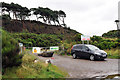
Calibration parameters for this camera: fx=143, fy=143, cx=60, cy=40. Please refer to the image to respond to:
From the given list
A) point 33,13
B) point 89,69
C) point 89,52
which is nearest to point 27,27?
point 33,13

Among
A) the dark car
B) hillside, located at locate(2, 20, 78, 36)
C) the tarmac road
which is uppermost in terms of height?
hillside, located at locate(2, 20, 78, 36)

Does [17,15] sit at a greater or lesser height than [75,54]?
greater

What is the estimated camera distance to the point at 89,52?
1380cm

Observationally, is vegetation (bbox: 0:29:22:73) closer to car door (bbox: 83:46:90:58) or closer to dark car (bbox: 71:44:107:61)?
dark car (bbox: 71:44:107:61)

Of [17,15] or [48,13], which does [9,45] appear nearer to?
[17,15]

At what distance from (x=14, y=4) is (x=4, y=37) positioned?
37.7m

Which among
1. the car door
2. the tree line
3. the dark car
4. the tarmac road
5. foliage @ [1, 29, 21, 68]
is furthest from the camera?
the tree line

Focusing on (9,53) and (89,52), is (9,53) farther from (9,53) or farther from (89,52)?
(89,52)

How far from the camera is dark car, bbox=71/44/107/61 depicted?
1302 cm

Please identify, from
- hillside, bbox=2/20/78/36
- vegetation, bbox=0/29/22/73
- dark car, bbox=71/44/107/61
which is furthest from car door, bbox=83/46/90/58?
hillside, bbox=2/20/78/36

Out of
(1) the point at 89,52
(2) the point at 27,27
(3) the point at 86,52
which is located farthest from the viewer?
(2) the point at 27,27

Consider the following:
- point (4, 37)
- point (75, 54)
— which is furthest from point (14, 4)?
point (4, 37)

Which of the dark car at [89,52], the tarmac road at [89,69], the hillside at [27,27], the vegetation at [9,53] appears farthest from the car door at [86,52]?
the hillside at [27,27]

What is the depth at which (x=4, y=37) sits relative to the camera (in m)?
6.32
